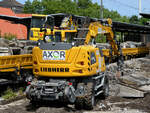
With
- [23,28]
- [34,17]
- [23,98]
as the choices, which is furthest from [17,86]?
[23,28]

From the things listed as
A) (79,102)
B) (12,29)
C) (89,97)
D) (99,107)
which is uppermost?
(12,29)

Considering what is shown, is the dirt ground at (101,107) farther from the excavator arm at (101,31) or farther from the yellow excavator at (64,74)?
the excavator arm at (101,31)

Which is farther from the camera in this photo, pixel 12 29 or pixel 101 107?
pixel 12 29

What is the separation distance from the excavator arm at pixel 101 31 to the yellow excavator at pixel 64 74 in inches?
50.2

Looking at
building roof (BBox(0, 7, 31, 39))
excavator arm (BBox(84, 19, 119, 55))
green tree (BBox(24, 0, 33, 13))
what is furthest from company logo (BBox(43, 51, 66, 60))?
green tree (BBox(24, 0, 33, 13))

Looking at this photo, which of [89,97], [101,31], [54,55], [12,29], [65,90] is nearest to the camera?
[65,90]

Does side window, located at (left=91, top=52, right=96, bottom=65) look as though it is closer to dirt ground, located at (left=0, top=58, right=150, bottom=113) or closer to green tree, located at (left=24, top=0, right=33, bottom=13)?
dirt ground, located at (left=0, top=58, right=150, bottom=113)

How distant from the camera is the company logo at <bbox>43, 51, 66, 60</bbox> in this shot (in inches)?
370

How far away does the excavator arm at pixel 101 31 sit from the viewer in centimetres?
1115

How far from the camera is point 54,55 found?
9.51 meters

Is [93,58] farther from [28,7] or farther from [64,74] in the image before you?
[28,7]

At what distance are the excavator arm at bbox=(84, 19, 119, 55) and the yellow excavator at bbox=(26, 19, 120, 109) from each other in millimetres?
1275

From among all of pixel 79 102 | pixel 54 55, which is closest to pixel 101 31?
pixel 54 55

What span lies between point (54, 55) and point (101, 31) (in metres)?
4.31
